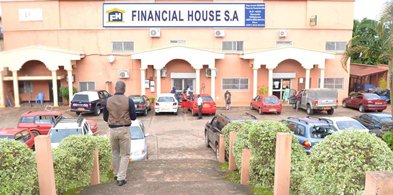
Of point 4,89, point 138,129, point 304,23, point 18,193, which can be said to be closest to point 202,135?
point 138,129

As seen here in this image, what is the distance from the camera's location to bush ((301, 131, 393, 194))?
143 inches

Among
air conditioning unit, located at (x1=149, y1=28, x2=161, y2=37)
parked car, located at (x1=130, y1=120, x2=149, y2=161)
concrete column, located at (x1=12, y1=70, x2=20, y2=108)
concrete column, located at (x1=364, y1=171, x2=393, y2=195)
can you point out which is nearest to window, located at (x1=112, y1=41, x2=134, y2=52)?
air conditioning unit, located at (x1=149, y1=28, x2=161, y2=37)

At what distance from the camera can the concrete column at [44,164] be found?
450cm

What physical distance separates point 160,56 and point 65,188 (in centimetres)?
2067

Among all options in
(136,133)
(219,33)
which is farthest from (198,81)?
(136,133)

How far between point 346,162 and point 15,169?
3890 millimetres

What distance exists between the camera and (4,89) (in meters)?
26.4

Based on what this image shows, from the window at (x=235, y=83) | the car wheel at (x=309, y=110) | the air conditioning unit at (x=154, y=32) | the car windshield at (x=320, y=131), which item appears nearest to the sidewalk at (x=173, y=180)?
the car windshield at (x=320, y=131)

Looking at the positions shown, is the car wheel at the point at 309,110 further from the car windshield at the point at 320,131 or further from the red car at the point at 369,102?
the car windshield at the point at 320,131

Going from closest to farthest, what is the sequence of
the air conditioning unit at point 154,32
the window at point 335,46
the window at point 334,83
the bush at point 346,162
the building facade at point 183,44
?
the bush at point 346,162 → the building facade at point 183,44 → the air conditioning unit at point 154,32 → the window at point 334,83 → the window at point 335,46

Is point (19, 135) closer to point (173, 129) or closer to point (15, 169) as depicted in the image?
point (173, 129)

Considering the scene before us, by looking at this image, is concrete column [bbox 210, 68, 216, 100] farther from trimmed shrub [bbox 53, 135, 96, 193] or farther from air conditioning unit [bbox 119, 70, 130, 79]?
trimmed shrub [bbox 53, 135, 96, 193]

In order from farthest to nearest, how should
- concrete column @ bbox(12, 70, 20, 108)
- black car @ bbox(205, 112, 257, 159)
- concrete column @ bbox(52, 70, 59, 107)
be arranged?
concrete column @ bbox(52, 70, 59, 107)
concrete column @ bbox(12, 70, 20, 108)
black car @ bbox(205, 112, 257, 159)

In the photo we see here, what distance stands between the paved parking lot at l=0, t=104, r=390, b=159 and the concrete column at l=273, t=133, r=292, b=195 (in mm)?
8121
